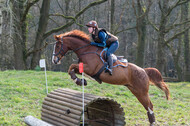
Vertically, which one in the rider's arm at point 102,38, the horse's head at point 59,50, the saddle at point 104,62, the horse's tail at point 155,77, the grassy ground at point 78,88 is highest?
the rider's arm at point 102,38

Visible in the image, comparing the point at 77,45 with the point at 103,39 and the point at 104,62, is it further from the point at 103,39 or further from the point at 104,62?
the point at 104,62

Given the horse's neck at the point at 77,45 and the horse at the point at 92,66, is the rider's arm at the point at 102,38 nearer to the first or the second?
the horse at the point at 92,66

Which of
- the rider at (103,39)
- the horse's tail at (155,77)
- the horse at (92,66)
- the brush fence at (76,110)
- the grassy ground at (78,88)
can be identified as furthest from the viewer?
the grassy ground at (78,88)

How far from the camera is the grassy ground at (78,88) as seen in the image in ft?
19.9

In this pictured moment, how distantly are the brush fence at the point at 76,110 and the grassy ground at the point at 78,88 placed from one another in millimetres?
888

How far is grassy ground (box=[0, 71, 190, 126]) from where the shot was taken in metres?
6.08

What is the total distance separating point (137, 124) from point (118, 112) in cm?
114

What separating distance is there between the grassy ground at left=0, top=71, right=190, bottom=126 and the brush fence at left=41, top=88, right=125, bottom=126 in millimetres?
888

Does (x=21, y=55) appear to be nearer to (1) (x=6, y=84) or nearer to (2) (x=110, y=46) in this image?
(1) (x=6, y=84)

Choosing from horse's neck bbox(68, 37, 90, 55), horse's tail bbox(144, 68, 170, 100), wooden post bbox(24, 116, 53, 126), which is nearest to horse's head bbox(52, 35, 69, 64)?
horse's neck bbox(68, 37, 90, 55)

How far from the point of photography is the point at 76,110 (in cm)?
430

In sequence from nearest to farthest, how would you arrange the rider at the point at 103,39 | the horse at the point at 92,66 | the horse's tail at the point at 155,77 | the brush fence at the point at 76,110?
the brush fence at the point at 76,110, the horse at the point at 92,66, the rider at the point at 103,39, the horse's tail at the point at 155,77

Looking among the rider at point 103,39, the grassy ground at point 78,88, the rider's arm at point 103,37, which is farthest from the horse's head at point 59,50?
the grassy ground at point 78,88

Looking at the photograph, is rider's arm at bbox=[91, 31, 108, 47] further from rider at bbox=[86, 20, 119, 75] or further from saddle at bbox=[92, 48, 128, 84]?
saddle at bbox=[92, 48, 128, 84]
